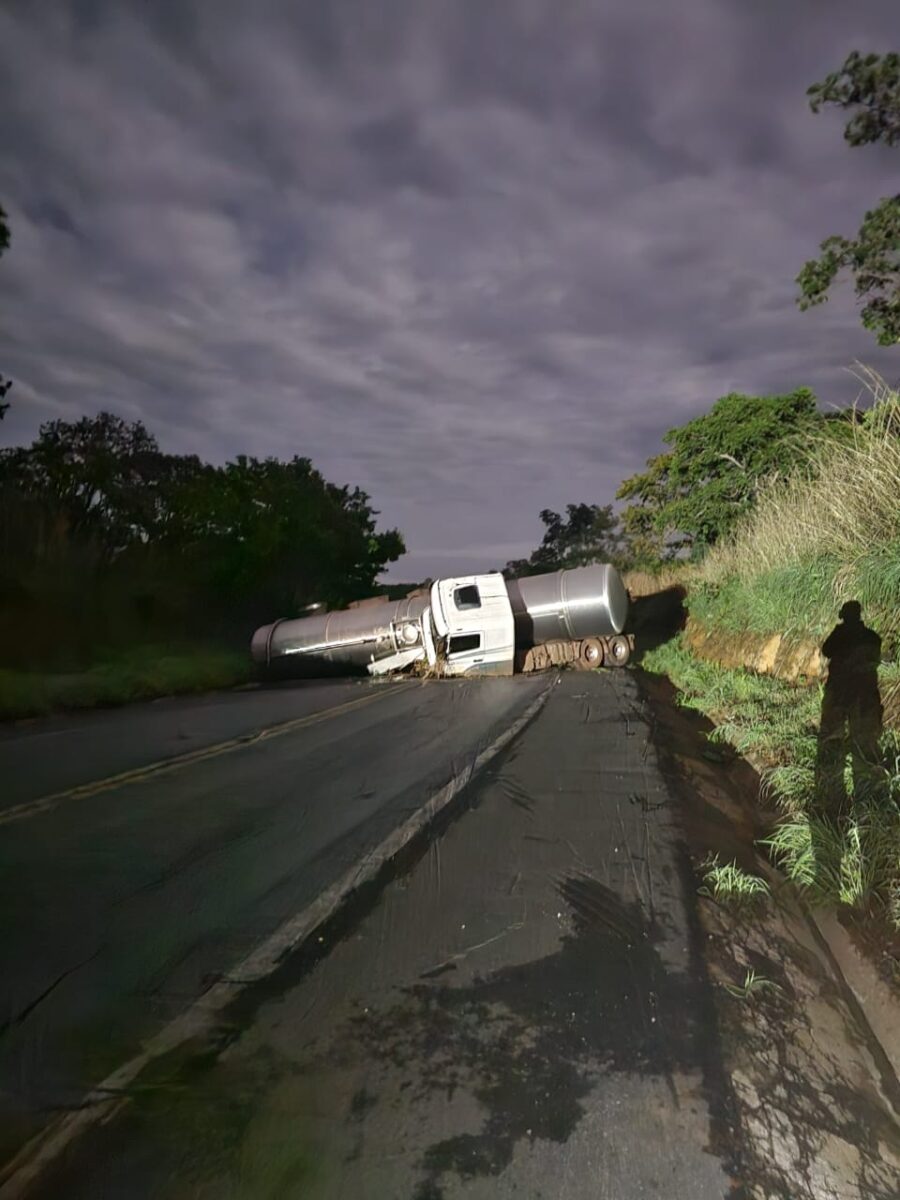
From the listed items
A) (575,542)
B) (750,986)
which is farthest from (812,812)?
(575,542)

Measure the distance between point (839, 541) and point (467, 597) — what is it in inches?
402

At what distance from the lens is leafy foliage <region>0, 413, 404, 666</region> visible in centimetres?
1356

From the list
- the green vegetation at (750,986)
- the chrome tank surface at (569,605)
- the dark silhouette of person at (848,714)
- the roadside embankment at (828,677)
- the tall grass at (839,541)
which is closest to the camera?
the green vegetation at (750,986)

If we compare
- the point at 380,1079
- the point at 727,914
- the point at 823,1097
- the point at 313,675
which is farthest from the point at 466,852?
the point at 313,675

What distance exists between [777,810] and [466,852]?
8.78ft

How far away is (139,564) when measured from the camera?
17.6m

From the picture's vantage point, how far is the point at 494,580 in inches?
754

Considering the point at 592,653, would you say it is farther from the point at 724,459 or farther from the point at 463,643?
the point at 724,459

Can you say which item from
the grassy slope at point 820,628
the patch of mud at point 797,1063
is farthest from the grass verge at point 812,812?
the patch of mud at point 797,1063

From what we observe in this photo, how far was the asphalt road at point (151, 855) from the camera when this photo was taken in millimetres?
2896

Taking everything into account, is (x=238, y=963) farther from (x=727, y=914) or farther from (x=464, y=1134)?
(x=727, y=914)

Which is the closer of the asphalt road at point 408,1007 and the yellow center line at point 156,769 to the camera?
the asphalt road at point 408,1007

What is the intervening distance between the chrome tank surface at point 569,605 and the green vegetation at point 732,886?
15.7m

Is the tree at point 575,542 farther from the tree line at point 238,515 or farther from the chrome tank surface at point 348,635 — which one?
the chrome tank surface at point 348,635
